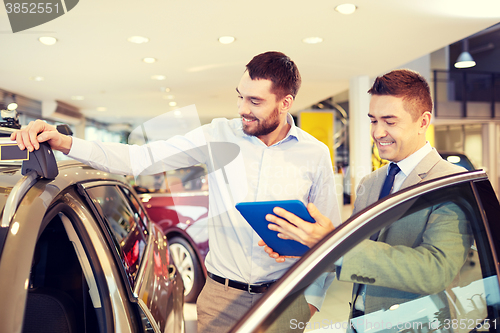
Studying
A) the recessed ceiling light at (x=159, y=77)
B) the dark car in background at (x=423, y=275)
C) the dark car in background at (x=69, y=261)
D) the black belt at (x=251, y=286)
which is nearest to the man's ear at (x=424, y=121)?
the dark car in background at (x=423, y=275)

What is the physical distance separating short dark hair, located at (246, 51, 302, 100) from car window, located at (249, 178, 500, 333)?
2.64 ft

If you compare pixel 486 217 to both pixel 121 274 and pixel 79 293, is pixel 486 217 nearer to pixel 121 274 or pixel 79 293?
pixel 121 274

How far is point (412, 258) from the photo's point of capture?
739 millimetres

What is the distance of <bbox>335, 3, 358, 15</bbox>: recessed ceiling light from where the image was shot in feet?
11.2

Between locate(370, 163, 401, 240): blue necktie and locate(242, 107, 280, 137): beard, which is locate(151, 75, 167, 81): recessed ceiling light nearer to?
locate(242, 107, 280, 137): beard

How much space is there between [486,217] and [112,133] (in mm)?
12435

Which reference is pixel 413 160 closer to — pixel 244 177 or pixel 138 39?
pixel 244 177

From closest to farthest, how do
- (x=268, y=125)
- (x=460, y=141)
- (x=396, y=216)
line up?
(x=396, y=216) → (x=268, y=125) → (x=460, y=141)

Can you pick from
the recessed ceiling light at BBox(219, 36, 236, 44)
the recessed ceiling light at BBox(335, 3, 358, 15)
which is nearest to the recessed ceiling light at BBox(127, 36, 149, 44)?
the recessed ceiling light at BBox(219, 36, 236, 44)

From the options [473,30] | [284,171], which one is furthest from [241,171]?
[473,30]

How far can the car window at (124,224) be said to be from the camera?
141 centimetres

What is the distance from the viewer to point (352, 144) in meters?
6.41

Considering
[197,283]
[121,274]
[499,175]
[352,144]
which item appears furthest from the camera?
[499,175]

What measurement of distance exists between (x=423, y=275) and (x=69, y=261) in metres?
1.23
